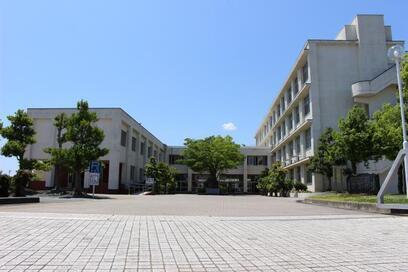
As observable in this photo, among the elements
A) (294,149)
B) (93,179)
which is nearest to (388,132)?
(93,179)

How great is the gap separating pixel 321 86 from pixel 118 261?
3892 cm

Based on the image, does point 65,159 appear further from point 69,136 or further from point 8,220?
point 8,220

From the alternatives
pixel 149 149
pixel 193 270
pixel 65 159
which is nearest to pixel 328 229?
pixel 193 270

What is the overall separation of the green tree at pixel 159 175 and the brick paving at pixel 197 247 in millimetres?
40197

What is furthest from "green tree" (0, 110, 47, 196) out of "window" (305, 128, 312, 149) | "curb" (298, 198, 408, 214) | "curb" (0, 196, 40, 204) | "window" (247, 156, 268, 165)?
"window" (247, 156, 268, 165)

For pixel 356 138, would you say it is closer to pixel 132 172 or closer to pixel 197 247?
pixel 197 247

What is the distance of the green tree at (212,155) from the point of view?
200 ft

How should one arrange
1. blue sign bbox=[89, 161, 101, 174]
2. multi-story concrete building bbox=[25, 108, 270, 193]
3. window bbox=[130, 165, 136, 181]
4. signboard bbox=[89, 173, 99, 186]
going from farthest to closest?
window bbox=[130, 165, 136, 181] → multi-story concrete building bbox=[25, 108, 270, 193] → blue sign bbox=[89, 161, 101, 174] → signboard bbox=[89, 173, 99, 186]

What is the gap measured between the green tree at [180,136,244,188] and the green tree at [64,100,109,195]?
28.0 m

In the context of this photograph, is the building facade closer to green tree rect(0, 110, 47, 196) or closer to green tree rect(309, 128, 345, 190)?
green tree rect(0, 110, 47, 196)

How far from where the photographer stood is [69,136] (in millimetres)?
34000

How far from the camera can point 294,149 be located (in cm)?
5206

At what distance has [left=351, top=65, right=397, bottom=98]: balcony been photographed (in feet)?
117

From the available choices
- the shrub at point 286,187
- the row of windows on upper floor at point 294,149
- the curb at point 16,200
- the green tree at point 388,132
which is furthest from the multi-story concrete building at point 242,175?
the curb at point 16,200
